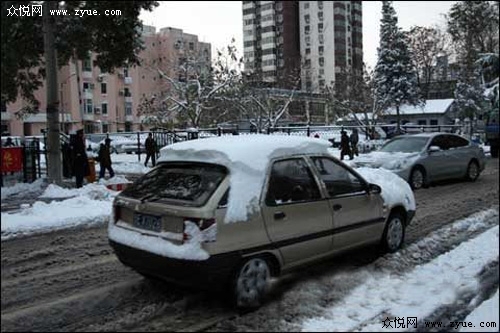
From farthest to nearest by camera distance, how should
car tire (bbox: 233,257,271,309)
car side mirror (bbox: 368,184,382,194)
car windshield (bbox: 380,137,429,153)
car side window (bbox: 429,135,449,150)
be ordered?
car side window (bbox: 429,135,449,150) < car windshield (bbox: 380,137,429,153) < car side mirror (bbox: 368,184,382,194) < car tire (bbox: 233,257,271,309)

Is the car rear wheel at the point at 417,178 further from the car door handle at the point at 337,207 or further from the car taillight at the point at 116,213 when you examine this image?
the car taillight at the point at 116,213

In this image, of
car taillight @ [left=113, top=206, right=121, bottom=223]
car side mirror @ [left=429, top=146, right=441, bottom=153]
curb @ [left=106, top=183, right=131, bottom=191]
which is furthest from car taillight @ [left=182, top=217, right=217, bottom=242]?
car side mirror @ [left=429, top=146, right=441, bottom=153]

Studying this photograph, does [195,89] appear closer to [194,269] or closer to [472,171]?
[472,171]

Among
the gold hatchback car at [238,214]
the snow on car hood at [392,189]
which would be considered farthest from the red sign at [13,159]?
the snow on car hood at [392,189]

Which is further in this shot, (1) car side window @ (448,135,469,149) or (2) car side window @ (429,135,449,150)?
(1) car side window @ (448,135,469,149)

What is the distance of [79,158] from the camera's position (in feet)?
51.3

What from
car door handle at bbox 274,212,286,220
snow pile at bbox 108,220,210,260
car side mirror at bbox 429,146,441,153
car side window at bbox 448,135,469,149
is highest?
car side window at bbox 448,135,469,149

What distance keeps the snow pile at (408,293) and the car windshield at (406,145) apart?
7.45 metres

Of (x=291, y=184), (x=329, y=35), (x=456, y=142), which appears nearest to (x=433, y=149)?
(x=456, y=142)

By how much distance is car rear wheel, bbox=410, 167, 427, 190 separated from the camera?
44.3 ft

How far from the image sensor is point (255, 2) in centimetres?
10788

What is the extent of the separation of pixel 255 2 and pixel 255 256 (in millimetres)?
107989

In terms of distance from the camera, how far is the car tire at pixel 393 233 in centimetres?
693

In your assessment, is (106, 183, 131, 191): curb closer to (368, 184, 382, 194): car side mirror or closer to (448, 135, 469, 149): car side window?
(368, 184, 382, 194): car side mirror
